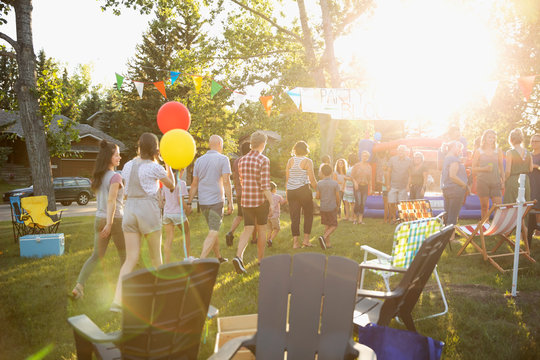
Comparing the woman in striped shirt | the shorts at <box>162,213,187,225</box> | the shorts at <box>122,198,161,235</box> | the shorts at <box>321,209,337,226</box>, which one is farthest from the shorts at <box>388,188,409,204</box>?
the shorts at <box>122,198,161,235</box>

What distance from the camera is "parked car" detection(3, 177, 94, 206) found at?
64.7 feet

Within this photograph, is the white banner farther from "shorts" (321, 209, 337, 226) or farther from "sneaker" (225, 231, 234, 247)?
"sneaker" (225, 231, 234, 247)

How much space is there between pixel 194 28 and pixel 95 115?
1843 centimetres

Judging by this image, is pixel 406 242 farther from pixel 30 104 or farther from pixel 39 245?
pixel 30 104

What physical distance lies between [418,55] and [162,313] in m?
16.0

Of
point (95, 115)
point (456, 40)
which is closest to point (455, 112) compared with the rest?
point (456, 40)

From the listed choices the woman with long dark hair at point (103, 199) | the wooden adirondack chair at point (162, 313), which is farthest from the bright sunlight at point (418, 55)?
the wooden adirondack chair at point (162, 313)

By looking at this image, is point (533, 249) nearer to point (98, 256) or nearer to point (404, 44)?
point (98, 256)

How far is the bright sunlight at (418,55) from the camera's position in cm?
1312

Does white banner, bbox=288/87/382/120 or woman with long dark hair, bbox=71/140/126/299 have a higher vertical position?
white banner, bbox=288/87/382/120

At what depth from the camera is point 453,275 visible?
5352 millimetres

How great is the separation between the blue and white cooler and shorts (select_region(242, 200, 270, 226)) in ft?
13.9

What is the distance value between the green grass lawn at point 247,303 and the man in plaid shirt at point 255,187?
0.63 meters

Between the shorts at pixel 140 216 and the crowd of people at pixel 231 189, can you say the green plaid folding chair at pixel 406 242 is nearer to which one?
the crowd of people at pixel 231 189
